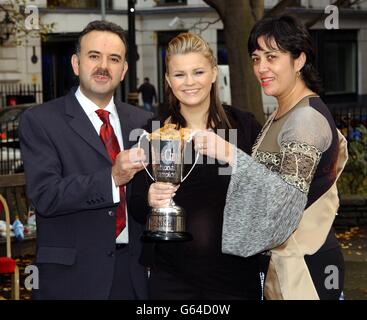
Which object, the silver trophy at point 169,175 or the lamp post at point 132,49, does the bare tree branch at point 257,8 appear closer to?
the lamp post at point 132,49

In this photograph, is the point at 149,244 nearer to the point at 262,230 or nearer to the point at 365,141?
the point at 262,230

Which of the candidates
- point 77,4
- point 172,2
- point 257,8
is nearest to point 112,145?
point 257,8

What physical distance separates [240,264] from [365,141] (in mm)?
10403

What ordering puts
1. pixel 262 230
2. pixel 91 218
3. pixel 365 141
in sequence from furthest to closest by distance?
pixel 365 141 → pixel 91 218 → pixel 262 230

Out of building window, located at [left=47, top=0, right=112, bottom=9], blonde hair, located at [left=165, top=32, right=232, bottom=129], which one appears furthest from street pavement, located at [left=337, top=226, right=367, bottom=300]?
building window, located at [left=47, top=0, right=112, bottom=9]

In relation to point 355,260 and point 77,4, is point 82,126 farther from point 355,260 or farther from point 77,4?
point 77,4

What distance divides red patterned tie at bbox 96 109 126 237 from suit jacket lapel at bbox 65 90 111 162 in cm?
5

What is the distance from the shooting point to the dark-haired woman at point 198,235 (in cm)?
390

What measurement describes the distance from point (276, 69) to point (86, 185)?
1.01 m

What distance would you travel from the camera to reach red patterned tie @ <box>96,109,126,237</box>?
4.16m

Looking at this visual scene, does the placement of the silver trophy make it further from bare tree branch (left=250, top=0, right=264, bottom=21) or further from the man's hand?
bare tree branch (left=250, top=0, right=264, bottom=21)

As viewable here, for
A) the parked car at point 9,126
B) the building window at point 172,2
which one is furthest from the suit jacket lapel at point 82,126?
the building window at point 172,2

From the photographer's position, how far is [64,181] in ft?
12.9
